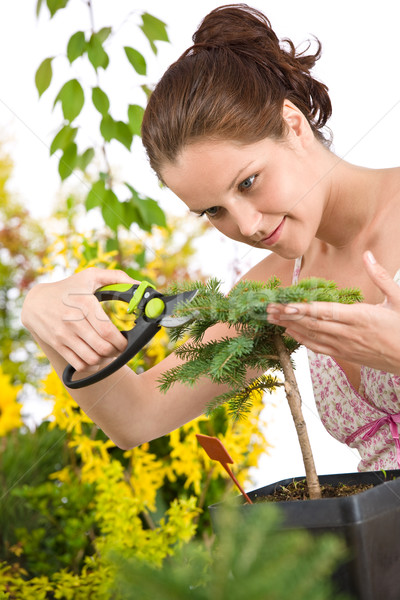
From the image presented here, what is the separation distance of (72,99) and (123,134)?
0.53ft

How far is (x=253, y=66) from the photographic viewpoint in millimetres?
1076

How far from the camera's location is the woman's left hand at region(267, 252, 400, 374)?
68cm

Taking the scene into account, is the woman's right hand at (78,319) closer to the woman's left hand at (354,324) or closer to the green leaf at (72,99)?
the woman's left hand at (354,324)

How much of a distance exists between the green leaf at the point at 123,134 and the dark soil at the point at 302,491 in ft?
3.78

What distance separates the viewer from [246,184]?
988mm

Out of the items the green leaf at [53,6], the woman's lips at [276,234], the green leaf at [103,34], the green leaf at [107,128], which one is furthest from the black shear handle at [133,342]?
the green leaf at [53,6]

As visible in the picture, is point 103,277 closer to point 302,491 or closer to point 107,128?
point 302,491

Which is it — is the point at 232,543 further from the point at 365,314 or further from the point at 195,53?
the point at 195,53

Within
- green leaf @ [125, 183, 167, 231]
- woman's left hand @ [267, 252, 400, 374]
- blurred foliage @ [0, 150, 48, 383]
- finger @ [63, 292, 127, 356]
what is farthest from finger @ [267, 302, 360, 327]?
blurred foliage @ [0, 150, 48, 383]

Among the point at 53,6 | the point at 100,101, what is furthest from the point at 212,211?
the point at 53,6

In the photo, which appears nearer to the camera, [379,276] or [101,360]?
A: [379,276]

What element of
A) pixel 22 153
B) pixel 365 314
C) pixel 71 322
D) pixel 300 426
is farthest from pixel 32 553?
pixel 22 153

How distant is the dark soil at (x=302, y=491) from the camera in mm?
710

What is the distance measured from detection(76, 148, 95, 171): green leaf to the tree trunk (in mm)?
1080
